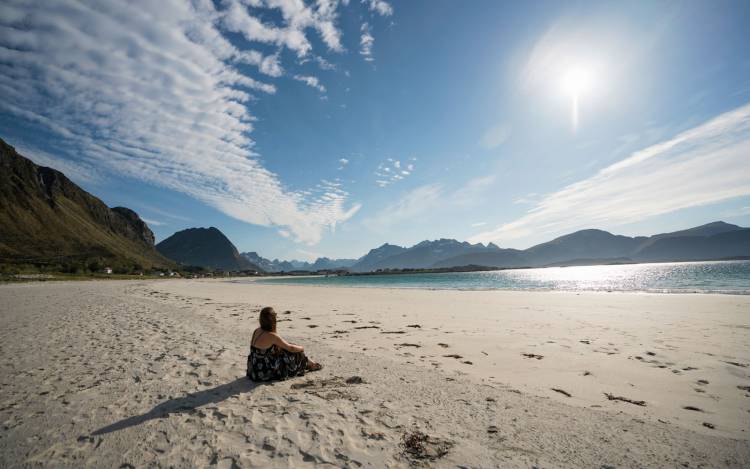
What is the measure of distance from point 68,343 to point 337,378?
32.5 feet

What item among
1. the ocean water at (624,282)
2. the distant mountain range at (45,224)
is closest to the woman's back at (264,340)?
the ocean water at (624,282)

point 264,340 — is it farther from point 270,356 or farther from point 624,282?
point 624,282

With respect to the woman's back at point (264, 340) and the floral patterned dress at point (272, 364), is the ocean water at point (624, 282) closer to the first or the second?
the floral patterned dress at point (272, 364)

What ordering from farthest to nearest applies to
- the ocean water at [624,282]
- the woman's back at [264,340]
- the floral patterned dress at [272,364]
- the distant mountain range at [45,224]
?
the distant mountain range at [45,224]
the ocean water at [624,282]
the woman's back at [264,340]
the floral patterned dress at [272,364]

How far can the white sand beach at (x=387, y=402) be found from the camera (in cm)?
394

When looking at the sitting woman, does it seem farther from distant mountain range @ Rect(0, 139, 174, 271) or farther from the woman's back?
distant mountain range @ Rect(0, 139, 174, 271)

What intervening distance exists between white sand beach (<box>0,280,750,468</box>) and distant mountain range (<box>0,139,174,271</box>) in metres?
105

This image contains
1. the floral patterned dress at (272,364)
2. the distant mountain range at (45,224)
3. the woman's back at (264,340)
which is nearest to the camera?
the floral patterned dress at (272,364)

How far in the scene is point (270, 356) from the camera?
671 centimetres

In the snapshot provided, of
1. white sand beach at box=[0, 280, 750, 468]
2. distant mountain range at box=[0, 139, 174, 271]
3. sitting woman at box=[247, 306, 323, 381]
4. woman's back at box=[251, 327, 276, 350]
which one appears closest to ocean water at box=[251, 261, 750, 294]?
white sand beach at box=[0, 280, 750, 468]

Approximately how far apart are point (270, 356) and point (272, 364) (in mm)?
180

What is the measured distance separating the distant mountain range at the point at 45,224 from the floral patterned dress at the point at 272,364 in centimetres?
10728

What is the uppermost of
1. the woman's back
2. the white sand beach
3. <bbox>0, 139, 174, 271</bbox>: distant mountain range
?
<bbox>0, 139, 174, 271</bbox>: distant mountain range

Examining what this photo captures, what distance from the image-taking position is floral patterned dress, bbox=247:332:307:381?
6.63m
